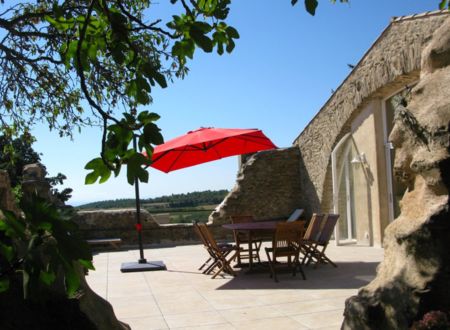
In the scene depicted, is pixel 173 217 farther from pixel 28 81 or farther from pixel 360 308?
pixel 360 308

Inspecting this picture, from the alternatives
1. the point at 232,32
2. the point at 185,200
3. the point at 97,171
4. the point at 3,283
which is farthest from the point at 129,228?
the point at 3,283

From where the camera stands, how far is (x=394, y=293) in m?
3.10

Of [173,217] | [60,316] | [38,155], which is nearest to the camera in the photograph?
[60,316]

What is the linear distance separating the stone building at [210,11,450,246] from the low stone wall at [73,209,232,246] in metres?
1.11

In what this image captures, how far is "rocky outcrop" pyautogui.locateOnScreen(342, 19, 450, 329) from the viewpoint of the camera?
301cm

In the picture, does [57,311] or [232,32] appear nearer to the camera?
[232,32]

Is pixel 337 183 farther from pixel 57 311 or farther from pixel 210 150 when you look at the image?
pixel 57 311

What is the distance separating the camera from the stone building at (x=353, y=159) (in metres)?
9.02

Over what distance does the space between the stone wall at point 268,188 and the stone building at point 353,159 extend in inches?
1.1

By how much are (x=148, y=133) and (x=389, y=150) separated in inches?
364

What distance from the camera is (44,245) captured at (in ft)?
3.47

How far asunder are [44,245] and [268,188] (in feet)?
43.2

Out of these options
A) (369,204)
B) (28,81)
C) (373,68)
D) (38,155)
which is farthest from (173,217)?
(28,81)

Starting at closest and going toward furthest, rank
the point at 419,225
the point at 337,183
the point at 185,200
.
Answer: the point at 419,225, the point at 337,183, the point at 185,200
